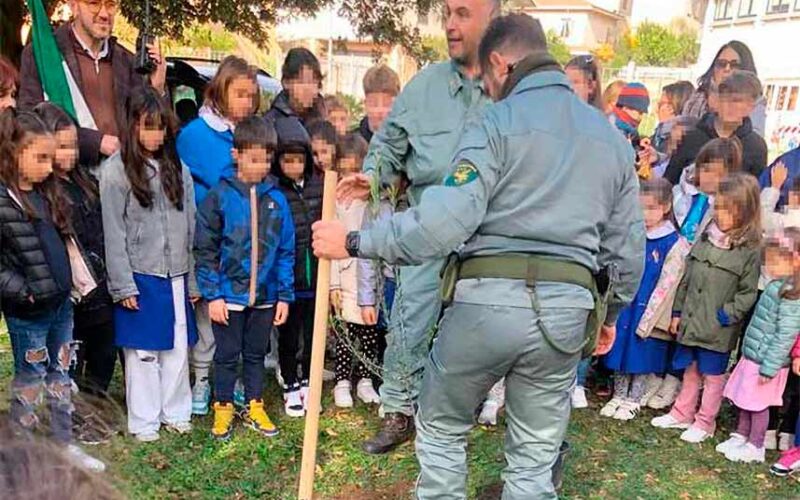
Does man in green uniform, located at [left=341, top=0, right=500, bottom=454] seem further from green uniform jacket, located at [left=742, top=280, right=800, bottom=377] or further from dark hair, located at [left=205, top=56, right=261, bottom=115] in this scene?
green uniform jacket, located at [left=742, top=280, right=800, bottom=377]

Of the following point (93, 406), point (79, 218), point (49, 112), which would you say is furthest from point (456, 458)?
point (49, 112)

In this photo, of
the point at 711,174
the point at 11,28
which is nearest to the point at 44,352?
the point at 711,174

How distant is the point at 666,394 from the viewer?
454cm

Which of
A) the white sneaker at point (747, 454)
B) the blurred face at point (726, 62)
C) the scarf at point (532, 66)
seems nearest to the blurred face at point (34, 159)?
the scarf at point (532, 66)

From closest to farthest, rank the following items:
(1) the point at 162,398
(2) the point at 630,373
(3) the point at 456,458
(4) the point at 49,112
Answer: (3) the point at 456,458 → (4) the point at 49,112 → (1) the point at 162,398 → (2) the point at 630,373

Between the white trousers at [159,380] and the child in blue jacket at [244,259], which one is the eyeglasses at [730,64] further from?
→ the white trousers at [159,380]

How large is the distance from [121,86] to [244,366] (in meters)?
1.62

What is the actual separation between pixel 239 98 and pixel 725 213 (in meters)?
2.63

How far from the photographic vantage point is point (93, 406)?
1979 millimetres

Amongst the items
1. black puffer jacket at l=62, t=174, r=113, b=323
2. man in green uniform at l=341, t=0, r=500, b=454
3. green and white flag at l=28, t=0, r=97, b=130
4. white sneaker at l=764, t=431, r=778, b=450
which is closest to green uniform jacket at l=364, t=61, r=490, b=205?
man in green uniform at l=341, t=0, r=500, b=454

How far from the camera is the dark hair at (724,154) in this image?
4238 mm

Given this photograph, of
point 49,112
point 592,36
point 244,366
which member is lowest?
point 244,366

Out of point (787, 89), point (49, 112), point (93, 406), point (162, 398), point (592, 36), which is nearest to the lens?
point (93, 406)

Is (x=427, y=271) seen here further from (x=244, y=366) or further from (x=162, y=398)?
(x=162, y=398)
